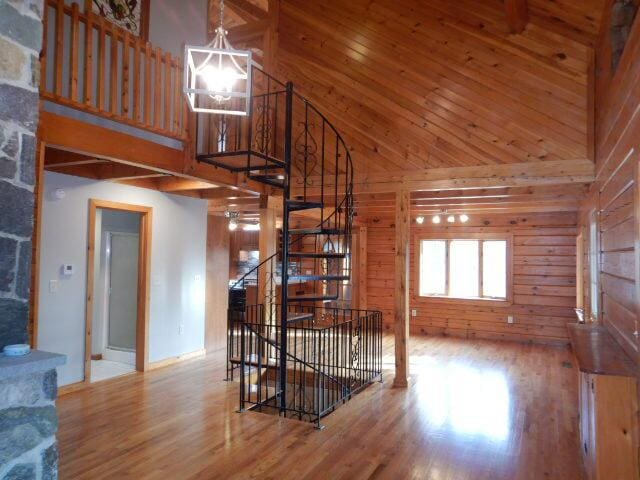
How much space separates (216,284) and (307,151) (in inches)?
105

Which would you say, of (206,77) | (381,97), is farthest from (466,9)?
(206,77)

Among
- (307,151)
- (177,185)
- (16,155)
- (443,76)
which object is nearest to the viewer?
(16,155)

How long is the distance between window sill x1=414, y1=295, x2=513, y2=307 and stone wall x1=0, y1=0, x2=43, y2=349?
784 centimetres

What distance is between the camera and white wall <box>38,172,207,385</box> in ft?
15.5

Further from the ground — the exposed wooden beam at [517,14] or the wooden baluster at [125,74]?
the exposed wooden beam at [517,14]

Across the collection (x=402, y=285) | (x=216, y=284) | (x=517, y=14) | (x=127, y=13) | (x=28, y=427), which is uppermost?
(x=127, y=13)

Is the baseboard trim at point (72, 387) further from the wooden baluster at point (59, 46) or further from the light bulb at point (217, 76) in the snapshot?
the light bulb at point (217, 76)

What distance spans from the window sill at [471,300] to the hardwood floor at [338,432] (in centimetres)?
268

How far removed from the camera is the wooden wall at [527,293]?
795cm

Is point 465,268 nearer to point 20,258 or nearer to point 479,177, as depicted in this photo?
point 479,177

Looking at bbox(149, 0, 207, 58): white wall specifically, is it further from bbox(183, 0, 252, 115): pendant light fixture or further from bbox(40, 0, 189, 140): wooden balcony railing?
bbox(183, 0, 252, 115): pendant light fixture

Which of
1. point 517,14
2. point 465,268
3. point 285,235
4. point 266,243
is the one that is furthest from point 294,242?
point 465,268

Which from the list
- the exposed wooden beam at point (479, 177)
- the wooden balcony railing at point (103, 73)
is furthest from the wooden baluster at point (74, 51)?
the exposed wooden beam at point (479, 177)

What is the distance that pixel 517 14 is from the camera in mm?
4336
